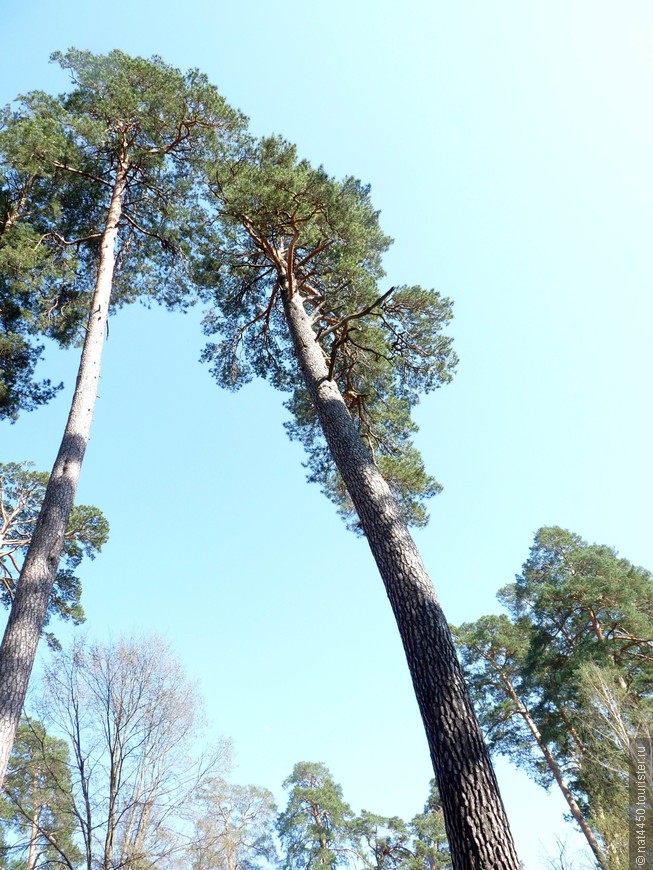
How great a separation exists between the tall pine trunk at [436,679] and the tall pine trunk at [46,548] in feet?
10.2

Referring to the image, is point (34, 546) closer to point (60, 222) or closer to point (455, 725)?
point (455, 725)

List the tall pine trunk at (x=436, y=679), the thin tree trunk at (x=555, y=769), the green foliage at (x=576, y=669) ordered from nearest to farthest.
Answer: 1. the tall pine trunk at (x=436, y=679)
2. the green foliage at (x=576, y=669)
3. the thin tree trunk at (x=555, y=769)

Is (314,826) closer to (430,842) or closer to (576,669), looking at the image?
(430,842)

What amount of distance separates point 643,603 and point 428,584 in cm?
Answer: 1218

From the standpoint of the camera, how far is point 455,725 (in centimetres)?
339

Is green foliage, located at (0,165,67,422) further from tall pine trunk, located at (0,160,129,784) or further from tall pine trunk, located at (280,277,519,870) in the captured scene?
tall pine trunk, located at (280,277,519,870)

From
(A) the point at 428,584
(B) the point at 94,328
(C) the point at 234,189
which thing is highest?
(C) the point at 234,189

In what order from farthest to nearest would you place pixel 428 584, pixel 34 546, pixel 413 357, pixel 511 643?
pixel 511 643, pixel 413 357, pixel 34 546, pixel 428 584

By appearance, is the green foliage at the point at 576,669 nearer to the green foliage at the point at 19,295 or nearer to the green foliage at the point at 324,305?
the green foliage at the point at 324,305

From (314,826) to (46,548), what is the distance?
20.1m

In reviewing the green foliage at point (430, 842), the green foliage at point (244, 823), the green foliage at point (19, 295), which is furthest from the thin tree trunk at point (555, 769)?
the green foliage at point (19, 295)

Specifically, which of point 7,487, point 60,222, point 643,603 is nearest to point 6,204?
point 60,222

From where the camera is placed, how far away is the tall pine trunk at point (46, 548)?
14.4 ft

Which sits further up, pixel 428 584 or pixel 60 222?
pixel 60 222
